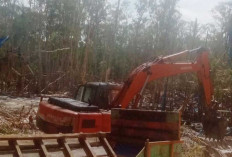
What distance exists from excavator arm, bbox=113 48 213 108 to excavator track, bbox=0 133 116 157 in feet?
10.7

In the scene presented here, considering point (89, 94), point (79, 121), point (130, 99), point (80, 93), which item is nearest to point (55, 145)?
point (79, 121)

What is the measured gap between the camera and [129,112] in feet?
25.1

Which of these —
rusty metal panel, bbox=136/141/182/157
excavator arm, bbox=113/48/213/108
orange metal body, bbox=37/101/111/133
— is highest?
excavator arm, bbox=113/48/213/108

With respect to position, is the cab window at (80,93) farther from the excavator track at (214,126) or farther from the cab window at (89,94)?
the excavator track at (214,126)

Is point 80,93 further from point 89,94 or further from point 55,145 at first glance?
point 55,145

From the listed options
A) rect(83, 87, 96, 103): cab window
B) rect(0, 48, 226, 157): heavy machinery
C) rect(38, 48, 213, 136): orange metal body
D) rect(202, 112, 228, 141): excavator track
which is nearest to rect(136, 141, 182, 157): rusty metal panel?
rect(0, 48, 226, 157): heavy machinery

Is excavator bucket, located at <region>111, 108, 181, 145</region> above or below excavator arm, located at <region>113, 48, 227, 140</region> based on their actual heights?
below

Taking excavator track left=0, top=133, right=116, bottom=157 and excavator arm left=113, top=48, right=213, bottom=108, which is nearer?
excavator track left=0, top=133, right=116, bottom=157

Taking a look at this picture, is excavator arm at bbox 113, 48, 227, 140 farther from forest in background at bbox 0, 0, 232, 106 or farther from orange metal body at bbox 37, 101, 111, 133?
forest in background at bbox 0, 0, 232, 106

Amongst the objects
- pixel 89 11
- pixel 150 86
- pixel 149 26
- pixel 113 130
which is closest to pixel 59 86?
pixel 150 86

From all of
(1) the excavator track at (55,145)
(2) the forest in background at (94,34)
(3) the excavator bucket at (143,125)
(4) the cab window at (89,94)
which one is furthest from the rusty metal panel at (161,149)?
(2) the forest in background at (94,34)

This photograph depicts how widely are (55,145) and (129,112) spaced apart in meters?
2.80

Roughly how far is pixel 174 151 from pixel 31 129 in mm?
6129

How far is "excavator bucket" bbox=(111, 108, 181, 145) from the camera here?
273 inches
